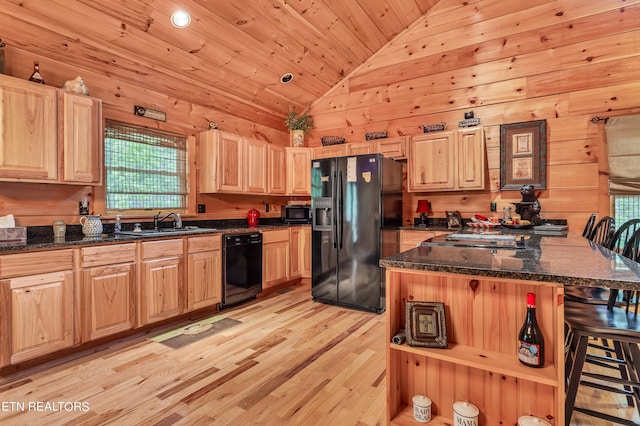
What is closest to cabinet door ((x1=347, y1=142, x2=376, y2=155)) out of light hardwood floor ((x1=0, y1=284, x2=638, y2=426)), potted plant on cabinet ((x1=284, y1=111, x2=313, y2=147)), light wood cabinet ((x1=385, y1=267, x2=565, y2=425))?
potted plant on cabinet ((x1=284, y1=111, x2=313, y2=147))

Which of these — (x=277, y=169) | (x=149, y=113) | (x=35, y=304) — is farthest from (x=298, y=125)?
(x=35, y=304)

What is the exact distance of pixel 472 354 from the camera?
139cm

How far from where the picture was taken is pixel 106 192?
331cm

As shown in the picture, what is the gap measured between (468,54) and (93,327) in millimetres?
4989

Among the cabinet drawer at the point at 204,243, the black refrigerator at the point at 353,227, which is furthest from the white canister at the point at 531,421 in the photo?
the cabinet drawer at the point at 204,243

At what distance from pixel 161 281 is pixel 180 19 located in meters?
2.46

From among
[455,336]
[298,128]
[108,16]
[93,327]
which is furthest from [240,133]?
[455,336]

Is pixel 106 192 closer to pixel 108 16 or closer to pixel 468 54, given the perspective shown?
pixel 108 16

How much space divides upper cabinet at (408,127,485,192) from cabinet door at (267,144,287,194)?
1.86 metres

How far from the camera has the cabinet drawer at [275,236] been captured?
4340 mm

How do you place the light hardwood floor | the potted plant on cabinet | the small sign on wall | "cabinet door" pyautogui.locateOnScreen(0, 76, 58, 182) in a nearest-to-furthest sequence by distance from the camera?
the light hardwood floor < "cabinet door" pyautogui.locateOnScreen(0, 76, 58, 182) < the small sign on wall < the potted plant on cabinet

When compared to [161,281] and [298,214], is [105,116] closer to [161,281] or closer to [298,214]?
[161,281]

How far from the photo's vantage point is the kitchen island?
1204 mm

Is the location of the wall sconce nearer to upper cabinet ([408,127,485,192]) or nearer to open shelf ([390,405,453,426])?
upper cabinet ([408,127,485,192])
